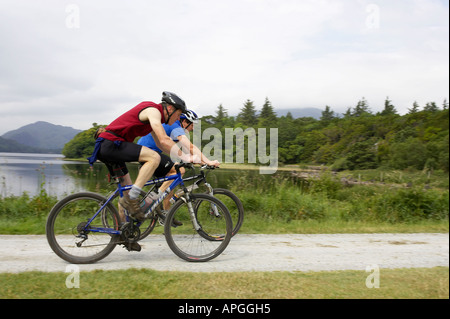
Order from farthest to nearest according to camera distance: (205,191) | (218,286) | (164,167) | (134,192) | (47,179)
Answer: (47,179), (205,191), (164,167), (134,192), (218,286)

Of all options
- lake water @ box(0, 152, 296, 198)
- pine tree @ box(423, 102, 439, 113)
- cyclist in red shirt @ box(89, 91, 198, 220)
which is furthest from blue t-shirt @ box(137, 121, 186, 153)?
pine tree @ box(423, 102, 439, 113)

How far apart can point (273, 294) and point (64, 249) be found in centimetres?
269

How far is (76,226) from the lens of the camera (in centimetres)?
428

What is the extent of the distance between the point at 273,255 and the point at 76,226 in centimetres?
267

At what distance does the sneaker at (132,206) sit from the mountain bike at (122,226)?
4.0 inches

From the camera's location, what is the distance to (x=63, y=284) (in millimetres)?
3303

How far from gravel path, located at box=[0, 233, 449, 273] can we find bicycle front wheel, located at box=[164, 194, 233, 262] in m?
0.20

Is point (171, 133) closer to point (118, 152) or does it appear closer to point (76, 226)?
point (118, 152)

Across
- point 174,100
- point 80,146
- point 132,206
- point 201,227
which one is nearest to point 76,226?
point 132,206

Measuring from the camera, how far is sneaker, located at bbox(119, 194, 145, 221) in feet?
14.0

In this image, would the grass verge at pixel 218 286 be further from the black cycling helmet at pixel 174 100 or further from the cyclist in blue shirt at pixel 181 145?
the black cycling helmet at pixel 174 100

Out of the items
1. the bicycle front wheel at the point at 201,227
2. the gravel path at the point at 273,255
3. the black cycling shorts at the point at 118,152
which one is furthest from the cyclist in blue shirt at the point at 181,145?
the gravel path at the point at 273,255
